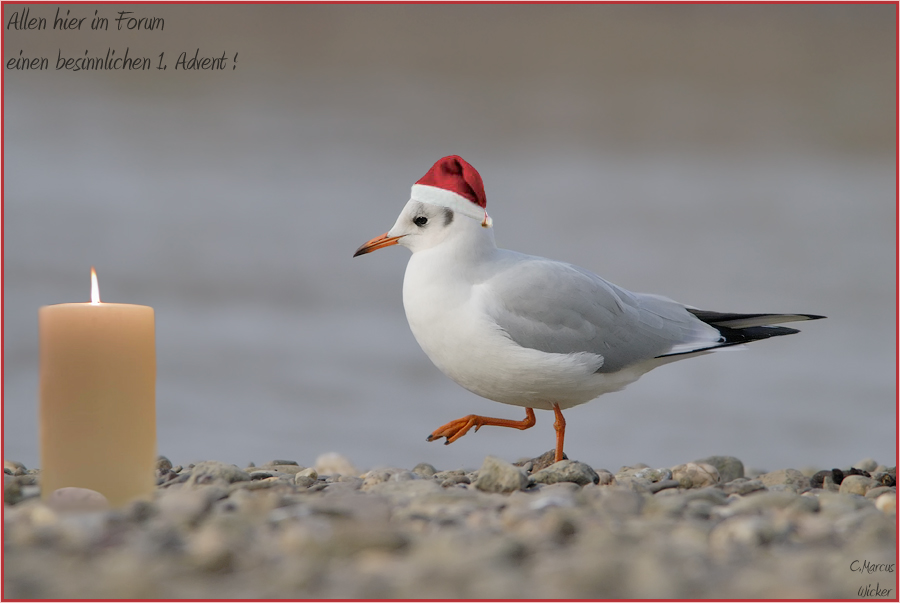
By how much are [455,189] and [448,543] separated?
1480 millimetres

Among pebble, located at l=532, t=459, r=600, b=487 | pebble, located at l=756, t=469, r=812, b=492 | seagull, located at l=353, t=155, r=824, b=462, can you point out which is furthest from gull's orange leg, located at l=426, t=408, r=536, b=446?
pebble, located at l=756, t=469, r=812, b=492

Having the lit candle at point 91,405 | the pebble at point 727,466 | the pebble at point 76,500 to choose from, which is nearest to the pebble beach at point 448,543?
the pebble at point 76,500

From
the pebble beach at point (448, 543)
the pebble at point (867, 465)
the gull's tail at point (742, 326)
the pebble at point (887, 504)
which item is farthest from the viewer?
the pebble at point (867, 465)

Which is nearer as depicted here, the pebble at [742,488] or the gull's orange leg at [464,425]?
the pebble at [742,488]

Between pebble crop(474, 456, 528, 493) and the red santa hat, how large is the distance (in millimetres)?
891

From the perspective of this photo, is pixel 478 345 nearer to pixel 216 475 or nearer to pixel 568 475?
pixel 568 475

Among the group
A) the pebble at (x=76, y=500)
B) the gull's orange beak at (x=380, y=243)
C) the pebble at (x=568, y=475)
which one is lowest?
the pebble at (x=568, y=475)

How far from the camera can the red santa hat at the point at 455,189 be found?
280 centimetres

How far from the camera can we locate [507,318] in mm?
2707

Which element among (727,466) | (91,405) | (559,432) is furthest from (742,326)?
(91,405)

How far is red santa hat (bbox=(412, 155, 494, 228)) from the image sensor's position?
2805 millimetres

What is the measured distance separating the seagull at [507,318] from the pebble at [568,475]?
34cm

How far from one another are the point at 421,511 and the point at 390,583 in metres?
0.51

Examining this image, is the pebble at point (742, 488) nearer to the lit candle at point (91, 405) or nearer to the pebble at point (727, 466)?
the pebble at point (727, 466)
